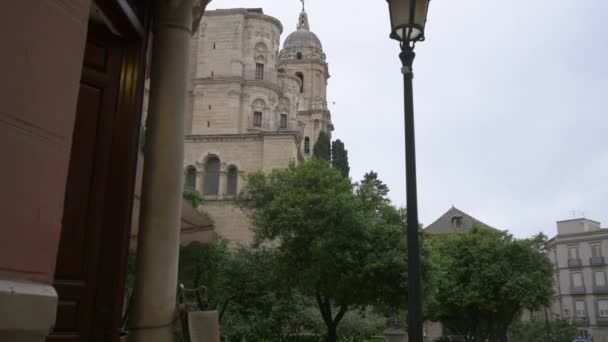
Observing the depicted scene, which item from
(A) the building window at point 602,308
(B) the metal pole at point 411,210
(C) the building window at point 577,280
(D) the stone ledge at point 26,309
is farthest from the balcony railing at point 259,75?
(D) the stone ledge at point 26,309

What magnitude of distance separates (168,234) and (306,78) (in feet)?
193

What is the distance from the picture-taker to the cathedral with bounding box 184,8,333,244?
41344mm

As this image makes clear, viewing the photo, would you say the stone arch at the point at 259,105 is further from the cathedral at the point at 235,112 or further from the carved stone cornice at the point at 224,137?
the carved stone cornice at the point at 224,137

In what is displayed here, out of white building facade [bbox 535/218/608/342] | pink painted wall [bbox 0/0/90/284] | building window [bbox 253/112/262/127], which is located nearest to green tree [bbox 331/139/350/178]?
building window [bbox 253/112/262/127]

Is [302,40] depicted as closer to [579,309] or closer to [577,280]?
[577,280]

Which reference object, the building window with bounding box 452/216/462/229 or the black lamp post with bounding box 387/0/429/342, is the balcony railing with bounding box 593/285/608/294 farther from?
the black lamp post with bounding box 387/0/429/342

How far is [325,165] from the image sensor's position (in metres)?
24.6

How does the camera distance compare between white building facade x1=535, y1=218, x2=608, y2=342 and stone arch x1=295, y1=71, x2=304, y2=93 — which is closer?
white building facade x1=535, y1=218, x2=608, y2=342

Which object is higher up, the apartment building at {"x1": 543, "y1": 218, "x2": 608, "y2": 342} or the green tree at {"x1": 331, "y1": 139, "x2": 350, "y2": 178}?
the green tree at {"x1": 331, "y1": 139, "x2": 350, "y2": 178}

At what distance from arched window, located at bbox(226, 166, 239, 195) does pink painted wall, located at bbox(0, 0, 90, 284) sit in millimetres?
39802

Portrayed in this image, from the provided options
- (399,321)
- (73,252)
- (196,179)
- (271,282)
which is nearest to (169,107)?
(73,252)

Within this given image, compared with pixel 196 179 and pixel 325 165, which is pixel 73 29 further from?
pixel 196 179

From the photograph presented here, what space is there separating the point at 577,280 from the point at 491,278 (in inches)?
1364

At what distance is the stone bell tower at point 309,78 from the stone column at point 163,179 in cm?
5522
